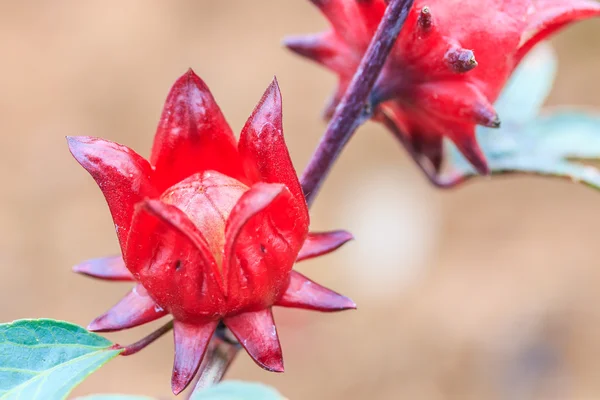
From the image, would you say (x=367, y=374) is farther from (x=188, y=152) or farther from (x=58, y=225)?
(x=188, y=152)

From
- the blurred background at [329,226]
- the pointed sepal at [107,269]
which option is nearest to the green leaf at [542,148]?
the pointed sepal at [107,269]

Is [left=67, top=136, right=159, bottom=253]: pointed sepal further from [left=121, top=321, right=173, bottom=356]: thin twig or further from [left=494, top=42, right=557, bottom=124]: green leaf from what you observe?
[left=494, top=42, right=557, bottom=124]: green leaf

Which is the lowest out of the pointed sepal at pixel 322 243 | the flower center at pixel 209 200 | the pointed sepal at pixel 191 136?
the pointed sepal at pixel 322 243

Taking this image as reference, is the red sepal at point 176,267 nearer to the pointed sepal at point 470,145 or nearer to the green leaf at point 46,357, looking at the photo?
the green leaf at point 46,357

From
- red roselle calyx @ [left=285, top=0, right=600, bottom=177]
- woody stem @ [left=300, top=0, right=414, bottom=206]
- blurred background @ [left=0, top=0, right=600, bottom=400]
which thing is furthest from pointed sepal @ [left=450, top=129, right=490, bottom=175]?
blurred background @ [left=0, top=0, right=600, bottom=400]

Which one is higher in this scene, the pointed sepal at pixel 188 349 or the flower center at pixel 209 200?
the flower center at pixel 209 200

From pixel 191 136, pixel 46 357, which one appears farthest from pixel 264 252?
pixel 46 357
